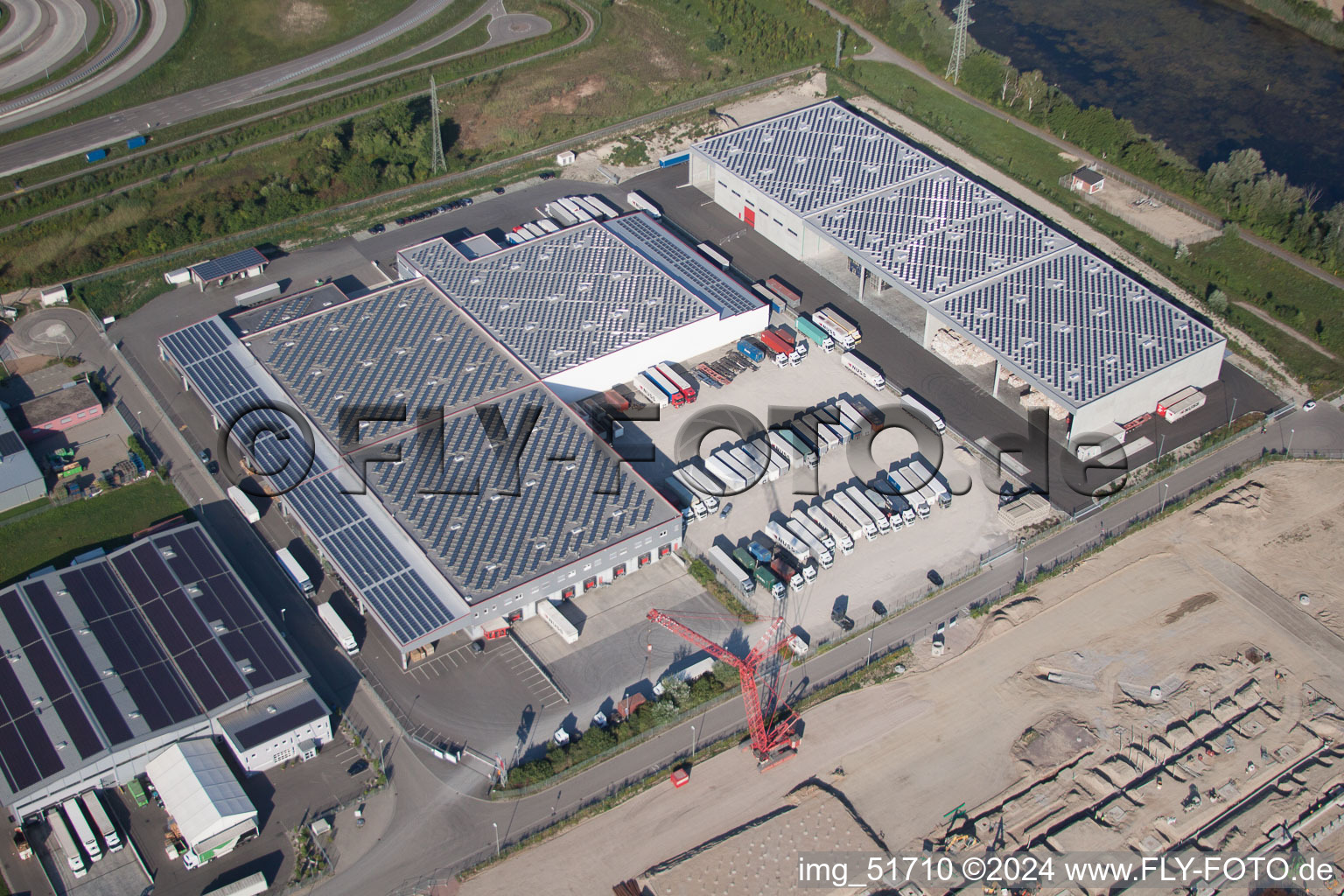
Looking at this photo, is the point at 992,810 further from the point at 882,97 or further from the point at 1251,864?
the point at 882,97

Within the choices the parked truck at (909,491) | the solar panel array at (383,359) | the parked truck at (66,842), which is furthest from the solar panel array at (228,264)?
the parked truck at (909,491)

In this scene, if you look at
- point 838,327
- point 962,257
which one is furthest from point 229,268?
point 962,257

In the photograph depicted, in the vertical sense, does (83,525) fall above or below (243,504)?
below

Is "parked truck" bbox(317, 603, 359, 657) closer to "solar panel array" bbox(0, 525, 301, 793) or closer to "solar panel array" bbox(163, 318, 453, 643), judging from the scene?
"solar panel array" bbox(163, 318, 453, 643)

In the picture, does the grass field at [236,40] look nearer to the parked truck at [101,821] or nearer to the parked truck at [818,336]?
the parked truck at [818,336]

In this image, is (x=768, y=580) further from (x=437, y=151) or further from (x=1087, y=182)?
(x=437, y=151)

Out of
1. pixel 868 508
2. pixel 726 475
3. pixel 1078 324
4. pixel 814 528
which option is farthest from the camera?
pixel 1078 324

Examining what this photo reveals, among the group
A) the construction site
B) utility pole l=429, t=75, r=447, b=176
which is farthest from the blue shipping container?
utility pole l=429, t=75, r=447, b=176
